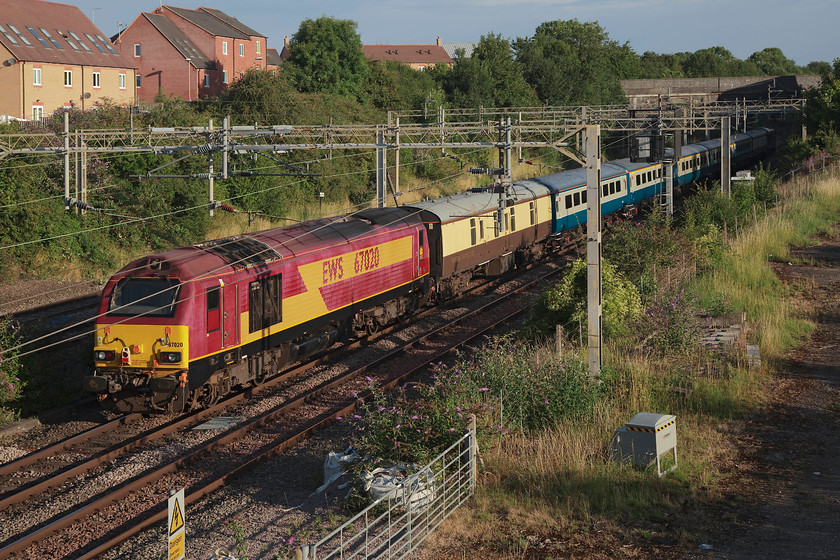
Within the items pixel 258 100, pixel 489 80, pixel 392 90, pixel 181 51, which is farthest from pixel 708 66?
pixel 258 100

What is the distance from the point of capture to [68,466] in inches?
556

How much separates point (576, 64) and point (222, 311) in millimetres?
76005

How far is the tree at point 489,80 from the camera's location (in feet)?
234

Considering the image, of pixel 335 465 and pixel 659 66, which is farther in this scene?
pixel 659 66

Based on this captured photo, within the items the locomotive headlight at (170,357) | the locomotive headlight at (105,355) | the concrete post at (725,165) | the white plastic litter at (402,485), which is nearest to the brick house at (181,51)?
the concrete post at (725,165)

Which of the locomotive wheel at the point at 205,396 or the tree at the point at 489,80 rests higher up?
the tree at the point at 489,80

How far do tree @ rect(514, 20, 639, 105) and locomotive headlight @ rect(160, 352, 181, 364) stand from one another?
70.6 meters

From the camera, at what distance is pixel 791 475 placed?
12016 mm

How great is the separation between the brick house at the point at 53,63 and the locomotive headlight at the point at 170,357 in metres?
36.3

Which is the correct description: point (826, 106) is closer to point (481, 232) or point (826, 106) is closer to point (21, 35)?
point (481, 232)

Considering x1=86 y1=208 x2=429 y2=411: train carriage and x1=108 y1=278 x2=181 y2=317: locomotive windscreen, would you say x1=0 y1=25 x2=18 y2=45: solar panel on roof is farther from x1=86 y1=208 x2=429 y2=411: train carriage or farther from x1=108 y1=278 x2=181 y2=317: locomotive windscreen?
x1=108 y1=278 x2=181 y2=317: locomotive windscreen

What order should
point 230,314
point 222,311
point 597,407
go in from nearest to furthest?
1. point 597,407
2. point 222,311
3. point 230,314

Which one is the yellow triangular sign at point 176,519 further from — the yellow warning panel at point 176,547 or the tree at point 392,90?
the tree at point 392,90

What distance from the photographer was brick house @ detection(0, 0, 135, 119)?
51094 mm
